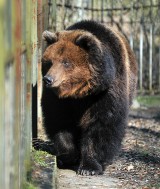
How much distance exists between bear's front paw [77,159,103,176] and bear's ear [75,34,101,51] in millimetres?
1378

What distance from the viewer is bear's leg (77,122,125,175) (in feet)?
22.8

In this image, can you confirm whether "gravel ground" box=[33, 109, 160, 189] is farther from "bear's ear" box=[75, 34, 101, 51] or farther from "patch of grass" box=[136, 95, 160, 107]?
"patch of grass" box=[136, 95, 160, 107]

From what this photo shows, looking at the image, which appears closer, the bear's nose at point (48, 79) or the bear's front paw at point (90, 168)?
the bear's nose at point (48, 79)

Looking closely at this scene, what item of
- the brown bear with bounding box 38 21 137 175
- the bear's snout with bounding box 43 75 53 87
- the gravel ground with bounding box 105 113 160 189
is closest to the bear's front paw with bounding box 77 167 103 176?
the brown bear with bounding box 38 21 137 175

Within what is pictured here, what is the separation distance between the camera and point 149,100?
1416 cm

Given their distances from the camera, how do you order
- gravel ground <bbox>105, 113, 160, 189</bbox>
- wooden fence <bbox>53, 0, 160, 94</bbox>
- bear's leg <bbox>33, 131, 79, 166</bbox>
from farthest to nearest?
1. wooden fence <bbox>53, 0, 160, 94</bbox>
2. bear's leg <bbox>33, 131, 79, 166</bbox>
3. gravel ground <bbox>105, 113, 160, 189</bbox>

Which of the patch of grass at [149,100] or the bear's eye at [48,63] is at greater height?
the bear's eye at [48,63]

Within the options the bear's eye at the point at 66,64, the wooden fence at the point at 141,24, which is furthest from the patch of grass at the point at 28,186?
the wooden fence at the point at 141,24

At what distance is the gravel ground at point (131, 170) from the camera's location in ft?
21.2

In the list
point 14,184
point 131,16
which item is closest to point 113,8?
point 131,16

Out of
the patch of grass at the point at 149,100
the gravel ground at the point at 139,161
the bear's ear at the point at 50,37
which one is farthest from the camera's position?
the patch of grass at the point at 149,100

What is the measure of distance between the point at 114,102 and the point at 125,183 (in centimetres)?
98

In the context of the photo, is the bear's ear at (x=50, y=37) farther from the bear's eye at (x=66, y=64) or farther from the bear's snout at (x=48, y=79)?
the bear's snout at (x=48, y=79)

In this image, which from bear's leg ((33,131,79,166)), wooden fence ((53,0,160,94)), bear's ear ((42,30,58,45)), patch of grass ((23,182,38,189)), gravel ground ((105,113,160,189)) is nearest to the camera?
patch of grass ((23,182,38,189))
